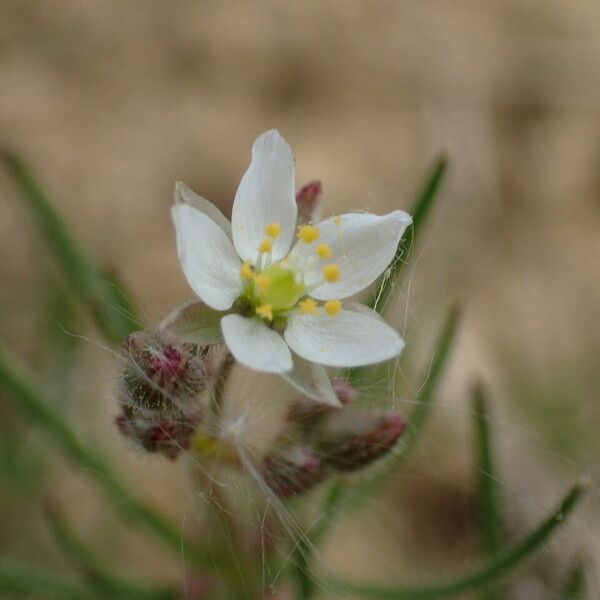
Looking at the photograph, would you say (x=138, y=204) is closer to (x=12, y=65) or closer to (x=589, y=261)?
(x=12, y=65)

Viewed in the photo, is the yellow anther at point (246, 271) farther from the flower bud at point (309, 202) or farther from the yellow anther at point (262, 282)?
the flower bud at point (309, 202)

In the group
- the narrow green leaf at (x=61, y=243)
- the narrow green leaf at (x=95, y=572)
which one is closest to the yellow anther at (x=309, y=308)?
the narrow green leaf at (x=61, y=243)

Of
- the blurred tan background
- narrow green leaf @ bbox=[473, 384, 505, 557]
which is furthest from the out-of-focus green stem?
the blurred tan background

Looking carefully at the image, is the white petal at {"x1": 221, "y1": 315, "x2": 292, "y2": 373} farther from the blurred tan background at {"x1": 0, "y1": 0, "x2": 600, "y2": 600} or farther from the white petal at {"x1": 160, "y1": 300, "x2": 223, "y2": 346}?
the blurred tan background at {"x1": 0, "y1": 0, "x2": 600, "y2": 600}

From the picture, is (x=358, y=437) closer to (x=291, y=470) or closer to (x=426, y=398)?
(x=291, y=470)

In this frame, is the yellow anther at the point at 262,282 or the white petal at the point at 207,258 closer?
the white petal at the point at 207,258

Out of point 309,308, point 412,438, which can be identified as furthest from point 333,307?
point 412,438
